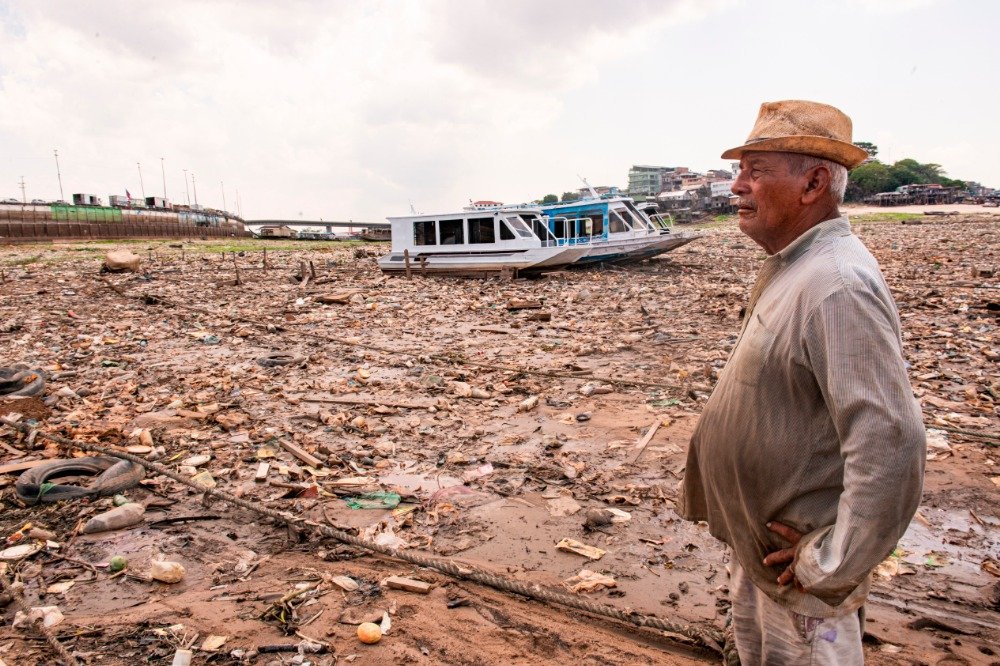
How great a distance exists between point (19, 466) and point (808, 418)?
548 centimetres

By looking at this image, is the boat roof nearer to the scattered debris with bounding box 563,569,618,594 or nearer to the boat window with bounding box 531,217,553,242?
A: the boat window with bounding box 531,217,553,242

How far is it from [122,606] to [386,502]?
1.71m

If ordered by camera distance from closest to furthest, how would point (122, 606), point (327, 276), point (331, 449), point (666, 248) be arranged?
point (122, 606) < point (331, 449) < point (327, 276) < point (666, 248)

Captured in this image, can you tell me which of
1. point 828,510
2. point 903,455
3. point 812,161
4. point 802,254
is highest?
point 812,161

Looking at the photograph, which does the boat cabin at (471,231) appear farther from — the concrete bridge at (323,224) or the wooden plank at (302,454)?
the concrete bridge at (323,224)

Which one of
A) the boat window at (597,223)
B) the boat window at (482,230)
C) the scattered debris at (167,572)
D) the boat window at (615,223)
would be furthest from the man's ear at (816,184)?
the boat window at (615,223)

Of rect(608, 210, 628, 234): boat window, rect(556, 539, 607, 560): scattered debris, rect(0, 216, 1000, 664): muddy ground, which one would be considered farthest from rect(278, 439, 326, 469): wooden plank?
rect(608, 210, 628, 234): boat window

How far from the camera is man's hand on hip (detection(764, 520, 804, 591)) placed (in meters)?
1.60

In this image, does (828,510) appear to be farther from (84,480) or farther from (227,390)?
(227,390)

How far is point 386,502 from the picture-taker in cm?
444

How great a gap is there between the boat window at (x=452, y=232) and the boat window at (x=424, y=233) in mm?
310

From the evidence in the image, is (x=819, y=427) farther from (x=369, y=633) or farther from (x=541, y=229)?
(x=541, y=229)

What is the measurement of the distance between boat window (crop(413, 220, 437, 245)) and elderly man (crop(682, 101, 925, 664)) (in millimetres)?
18473

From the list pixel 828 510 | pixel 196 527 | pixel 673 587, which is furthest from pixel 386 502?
pixel 828 510
